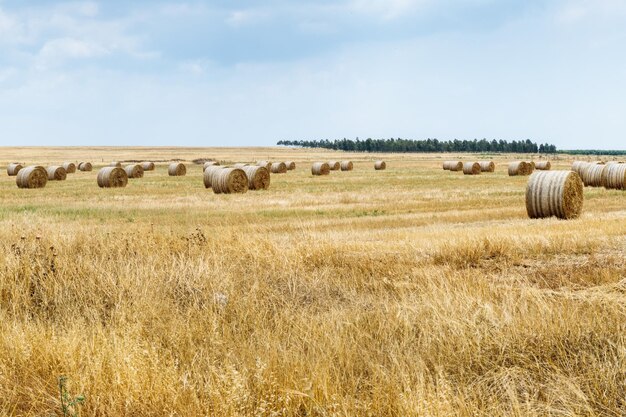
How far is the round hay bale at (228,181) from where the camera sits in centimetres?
3058

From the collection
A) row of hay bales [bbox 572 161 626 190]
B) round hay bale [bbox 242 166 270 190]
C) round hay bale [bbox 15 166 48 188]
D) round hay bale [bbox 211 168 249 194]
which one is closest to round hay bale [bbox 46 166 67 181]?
round hay bale [bbox 15 166 48 188]

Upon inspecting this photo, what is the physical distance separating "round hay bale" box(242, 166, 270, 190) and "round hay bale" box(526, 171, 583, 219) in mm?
16195

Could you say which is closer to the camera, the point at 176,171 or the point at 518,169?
the point at 518,169

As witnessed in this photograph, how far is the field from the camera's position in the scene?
14.3 feet

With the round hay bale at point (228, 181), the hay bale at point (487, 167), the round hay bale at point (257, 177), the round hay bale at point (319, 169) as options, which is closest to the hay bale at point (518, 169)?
the hay bale at point (487, 167)

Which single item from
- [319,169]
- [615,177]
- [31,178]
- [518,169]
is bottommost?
[518,169]

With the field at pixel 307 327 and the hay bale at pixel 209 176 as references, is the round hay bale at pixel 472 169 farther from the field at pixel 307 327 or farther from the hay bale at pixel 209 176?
the field at pixel 307 327

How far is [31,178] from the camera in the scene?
119 feet

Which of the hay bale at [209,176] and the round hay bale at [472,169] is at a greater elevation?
the hay bale at [209,176]

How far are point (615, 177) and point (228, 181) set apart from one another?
1890 centimetres

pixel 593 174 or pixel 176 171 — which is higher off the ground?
pixel 593 174

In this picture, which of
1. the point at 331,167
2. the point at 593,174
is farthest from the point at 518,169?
the point at 331,167

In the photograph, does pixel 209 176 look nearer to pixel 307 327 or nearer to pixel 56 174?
pixel 56 174

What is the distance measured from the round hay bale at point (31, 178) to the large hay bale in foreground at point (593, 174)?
102 feet
